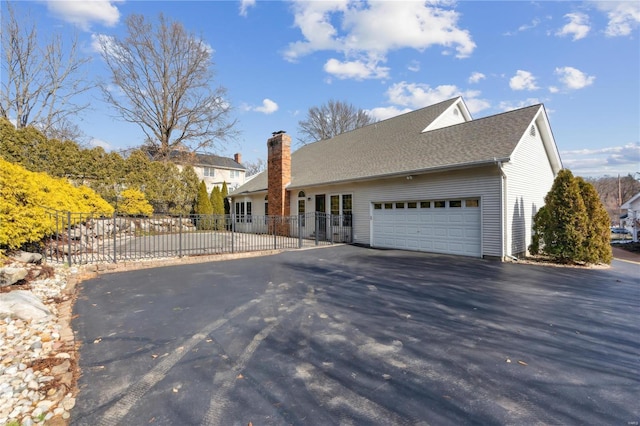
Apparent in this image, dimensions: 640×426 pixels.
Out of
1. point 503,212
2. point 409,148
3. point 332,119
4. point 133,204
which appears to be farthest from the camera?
point 332,119

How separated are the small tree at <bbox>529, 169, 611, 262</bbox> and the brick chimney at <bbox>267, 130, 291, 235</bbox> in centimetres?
1175

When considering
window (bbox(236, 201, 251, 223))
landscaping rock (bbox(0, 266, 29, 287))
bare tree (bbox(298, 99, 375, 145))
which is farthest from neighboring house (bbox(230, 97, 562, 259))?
bare tree (bbox(298, 99, 375, 145))

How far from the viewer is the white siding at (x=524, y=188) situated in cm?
951

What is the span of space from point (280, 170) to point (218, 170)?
25996 mm

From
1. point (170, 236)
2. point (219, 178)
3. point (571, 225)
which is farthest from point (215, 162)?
point (571, 225)

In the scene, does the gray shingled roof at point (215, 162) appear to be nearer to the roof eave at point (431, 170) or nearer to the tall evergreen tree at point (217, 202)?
the tall evergreen tree at point (217, 202)

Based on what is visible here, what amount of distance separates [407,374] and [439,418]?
0.63 metres

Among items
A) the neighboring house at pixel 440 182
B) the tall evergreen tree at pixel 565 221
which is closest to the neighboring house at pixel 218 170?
the neighboring house at pixel 440 182

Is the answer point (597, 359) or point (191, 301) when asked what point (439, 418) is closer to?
point (597, 359)

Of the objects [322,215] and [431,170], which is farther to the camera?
[322,215]

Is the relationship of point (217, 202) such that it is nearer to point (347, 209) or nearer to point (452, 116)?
point (347, 209)

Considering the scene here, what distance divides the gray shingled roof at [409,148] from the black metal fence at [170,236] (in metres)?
2.43

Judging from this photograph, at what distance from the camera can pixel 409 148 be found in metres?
13.0

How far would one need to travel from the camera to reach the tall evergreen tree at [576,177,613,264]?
8.59 metres
